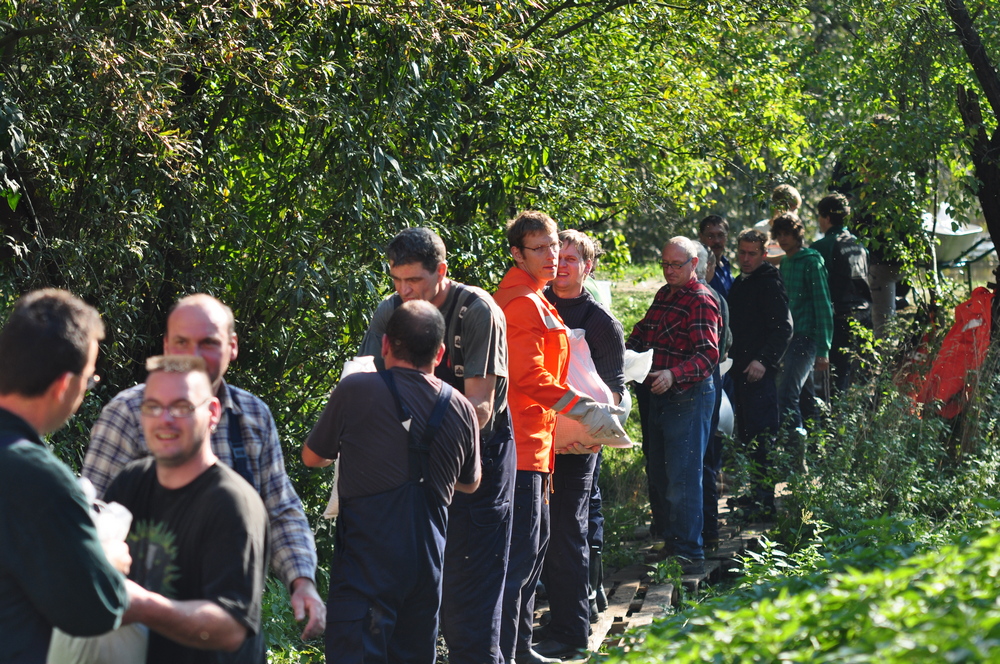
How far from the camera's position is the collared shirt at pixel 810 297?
29.3 feet

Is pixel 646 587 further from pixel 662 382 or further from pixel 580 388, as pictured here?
pixel 580 388

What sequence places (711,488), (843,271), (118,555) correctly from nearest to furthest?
(118,555) < (711,488) < (843,271)

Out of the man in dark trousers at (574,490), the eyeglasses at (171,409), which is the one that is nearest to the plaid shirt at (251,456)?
the eyeglasses at (171,409)

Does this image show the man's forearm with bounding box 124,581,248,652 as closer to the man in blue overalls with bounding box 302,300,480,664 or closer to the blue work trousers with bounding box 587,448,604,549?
the man in blue overalls with bounding box 302,300,480,664

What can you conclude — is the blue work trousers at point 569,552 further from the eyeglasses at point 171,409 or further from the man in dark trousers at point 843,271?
the man in dark trousers at point 843,271

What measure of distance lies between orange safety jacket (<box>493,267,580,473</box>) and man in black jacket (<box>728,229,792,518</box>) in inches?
124

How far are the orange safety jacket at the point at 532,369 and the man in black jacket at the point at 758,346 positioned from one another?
10.3ft

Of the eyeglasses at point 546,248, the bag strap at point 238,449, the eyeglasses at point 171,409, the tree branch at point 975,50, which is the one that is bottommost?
the bag strap at point 238,449

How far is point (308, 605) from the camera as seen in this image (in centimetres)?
326

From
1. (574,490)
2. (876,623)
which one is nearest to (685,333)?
(574,490)

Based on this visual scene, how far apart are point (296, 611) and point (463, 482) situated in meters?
1.22

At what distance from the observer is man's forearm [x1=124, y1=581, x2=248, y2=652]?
2648mm

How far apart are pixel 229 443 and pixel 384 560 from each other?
3.07ft

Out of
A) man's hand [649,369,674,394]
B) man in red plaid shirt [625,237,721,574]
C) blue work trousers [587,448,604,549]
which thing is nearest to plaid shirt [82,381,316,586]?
blue work trousers [587,448,604,549]
